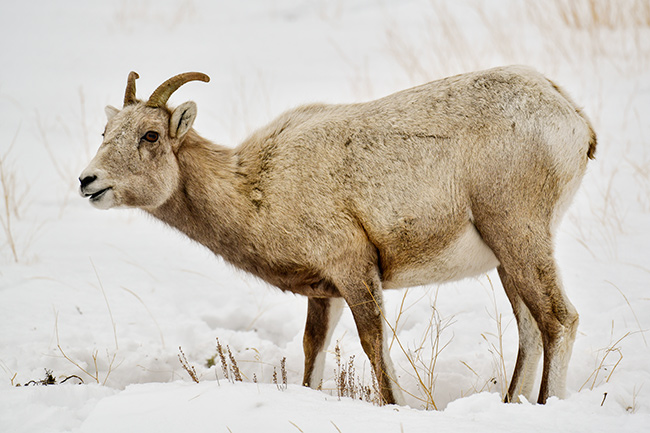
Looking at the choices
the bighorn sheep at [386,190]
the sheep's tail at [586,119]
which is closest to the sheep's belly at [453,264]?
the bighorn sheep at [386,190]

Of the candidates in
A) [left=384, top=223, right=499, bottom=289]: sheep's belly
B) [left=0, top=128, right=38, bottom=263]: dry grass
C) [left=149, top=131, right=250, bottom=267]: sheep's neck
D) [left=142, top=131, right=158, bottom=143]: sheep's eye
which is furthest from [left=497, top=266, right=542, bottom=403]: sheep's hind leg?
[left=0, top=128, right=38, bottom=263]: dry grass

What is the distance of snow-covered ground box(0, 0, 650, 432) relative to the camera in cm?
341

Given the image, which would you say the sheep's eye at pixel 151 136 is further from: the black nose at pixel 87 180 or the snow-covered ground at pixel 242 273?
the snow-covered ground at pixel 242 273

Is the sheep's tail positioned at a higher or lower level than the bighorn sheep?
higher

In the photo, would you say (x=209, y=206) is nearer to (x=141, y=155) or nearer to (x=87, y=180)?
(x=141, y=155)

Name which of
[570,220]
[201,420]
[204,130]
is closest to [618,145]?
[570,220]

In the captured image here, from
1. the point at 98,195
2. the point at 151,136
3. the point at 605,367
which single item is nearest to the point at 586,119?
the point at 605,367

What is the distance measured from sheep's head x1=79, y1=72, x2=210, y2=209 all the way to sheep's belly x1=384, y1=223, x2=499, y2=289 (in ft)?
5.14

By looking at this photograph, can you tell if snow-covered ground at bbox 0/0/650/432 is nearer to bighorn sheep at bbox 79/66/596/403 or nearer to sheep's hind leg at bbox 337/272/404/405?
sheep's hind leg at bbox 337/272/404/405

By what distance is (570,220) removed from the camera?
6.98 meters

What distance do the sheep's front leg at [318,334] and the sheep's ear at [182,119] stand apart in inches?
57.7

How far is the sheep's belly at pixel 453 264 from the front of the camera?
421cm

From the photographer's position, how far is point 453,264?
431 cm

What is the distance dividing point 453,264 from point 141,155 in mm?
2042
